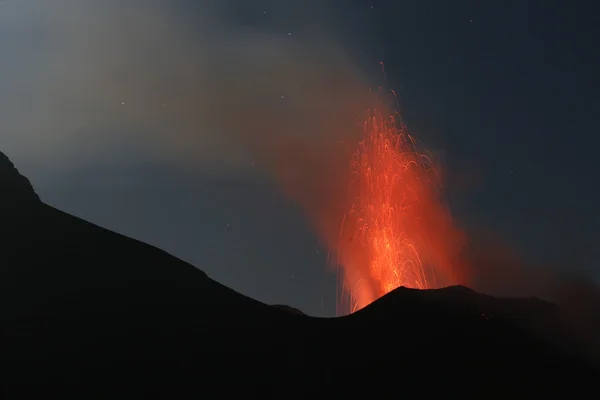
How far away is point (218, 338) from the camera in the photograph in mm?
60938

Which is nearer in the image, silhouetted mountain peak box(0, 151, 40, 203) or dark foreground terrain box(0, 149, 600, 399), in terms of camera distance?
dark foreground terrain box(0, 149, 600, 399)

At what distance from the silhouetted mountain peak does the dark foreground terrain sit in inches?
260

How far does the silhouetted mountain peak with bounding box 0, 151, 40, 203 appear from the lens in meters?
82.6

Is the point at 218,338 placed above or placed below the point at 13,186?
below

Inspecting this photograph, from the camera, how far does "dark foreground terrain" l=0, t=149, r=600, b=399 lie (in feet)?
174

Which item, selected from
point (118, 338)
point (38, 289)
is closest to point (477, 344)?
point (118, 338)

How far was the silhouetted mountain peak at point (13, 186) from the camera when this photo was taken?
82.6m

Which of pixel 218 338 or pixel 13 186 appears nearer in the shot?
pixel 218 338

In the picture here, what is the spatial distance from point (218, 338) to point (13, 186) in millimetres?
42734

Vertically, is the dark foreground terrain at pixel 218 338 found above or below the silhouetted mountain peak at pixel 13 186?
below

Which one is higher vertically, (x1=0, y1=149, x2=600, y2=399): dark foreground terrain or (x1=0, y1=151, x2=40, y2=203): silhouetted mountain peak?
(x1=0, y1=151, x2=40, y2=203): silhouetted mountain peak

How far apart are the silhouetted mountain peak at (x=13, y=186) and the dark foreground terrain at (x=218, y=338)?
21.7ft

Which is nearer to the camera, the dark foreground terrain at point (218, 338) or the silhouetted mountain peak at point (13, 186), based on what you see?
the dark foreground terrain at point (218, 338)

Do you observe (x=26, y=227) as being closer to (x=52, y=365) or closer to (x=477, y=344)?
(x=52, y=365)
